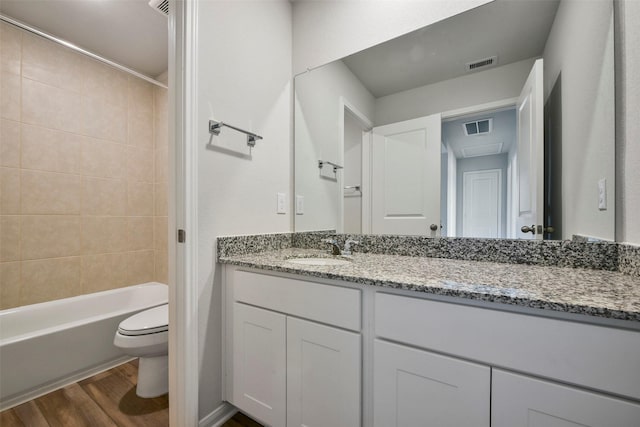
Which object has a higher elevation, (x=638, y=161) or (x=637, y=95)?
(x=637, y=95)

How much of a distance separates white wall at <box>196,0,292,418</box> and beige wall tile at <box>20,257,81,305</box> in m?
1.68

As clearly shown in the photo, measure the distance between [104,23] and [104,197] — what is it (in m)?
1.35

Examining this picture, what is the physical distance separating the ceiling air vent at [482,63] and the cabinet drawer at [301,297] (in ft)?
3.90

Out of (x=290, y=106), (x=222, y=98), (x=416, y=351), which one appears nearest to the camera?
(x=416, y=351)

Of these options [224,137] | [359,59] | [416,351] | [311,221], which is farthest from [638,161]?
[224,137]

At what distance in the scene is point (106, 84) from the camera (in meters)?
2.38

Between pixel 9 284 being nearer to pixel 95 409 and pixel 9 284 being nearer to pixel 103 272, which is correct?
pixel 103 272

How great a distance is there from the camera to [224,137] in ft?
4.46

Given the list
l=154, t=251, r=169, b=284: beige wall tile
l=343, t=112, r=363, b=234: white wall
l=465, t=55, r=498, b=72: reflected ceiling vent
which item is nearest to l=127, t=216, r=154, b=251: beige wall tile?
l=154, t=251, r=169, b=284: beige wall tile

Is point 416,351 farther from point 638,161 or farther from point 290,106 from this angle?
point 290,106

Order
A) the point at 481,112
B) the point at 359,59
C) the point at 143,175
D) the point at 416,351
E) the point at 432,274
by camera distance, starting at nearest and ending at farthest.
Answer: the point at 416,351, the point at 432,274, the point at 481,112, the point at 359,59, the point at 143,175

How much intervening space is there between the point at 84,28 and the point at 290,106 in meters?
1.68

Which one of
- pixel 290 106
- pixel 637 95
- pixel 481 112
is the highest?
pixel 290 106

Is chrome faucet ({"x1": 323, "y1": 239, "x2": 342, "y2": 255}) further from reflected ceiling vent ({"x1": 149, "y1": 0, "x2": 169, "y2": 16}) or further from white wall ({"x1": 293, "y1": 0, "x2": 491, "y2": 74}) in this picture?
reflected ceiling vent ({"x1": 149, "y1": 0, "x2": 169, "y2": 16})
